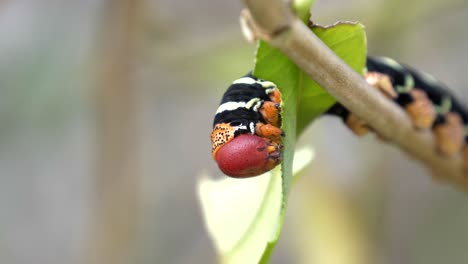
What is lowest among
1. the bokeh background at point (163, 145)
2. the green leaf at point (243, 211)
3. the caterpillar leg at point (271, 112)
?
the bokeh background at point (163, 145)

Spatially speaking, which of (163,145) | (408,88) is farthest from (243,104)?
(163,145)

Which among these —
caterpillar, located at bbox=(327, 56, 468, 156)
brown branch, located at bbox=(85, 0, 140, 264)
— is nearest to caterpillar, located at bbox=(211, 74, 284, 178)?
caterpillar, located at bbox=(327, 56, 468, 156)

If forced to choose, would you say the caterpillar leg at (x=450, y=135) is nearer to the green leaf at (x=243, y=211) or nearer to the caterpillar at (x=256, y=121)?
the caterpillar at (x=256, y=121)

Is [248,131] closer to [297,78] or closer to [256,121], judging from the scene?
[256,121]

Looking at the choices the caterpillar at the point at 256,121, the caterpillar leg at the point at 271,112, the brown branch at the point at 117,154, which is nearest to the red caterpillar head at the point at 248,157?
the caterpillar at the point at 256,121

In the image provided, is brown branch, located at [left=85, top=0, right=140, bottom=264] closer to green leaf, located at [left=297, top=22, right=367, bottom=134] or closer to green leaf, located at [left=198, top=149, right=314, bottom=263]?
green leaf, located at [left=198, top=149, right=314, bottom=263]

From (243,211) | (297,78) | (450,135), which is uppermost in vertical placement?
(297,78)

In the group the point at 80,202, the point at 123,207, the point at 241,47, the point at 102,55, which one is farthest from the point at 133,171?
the point at 80,202
